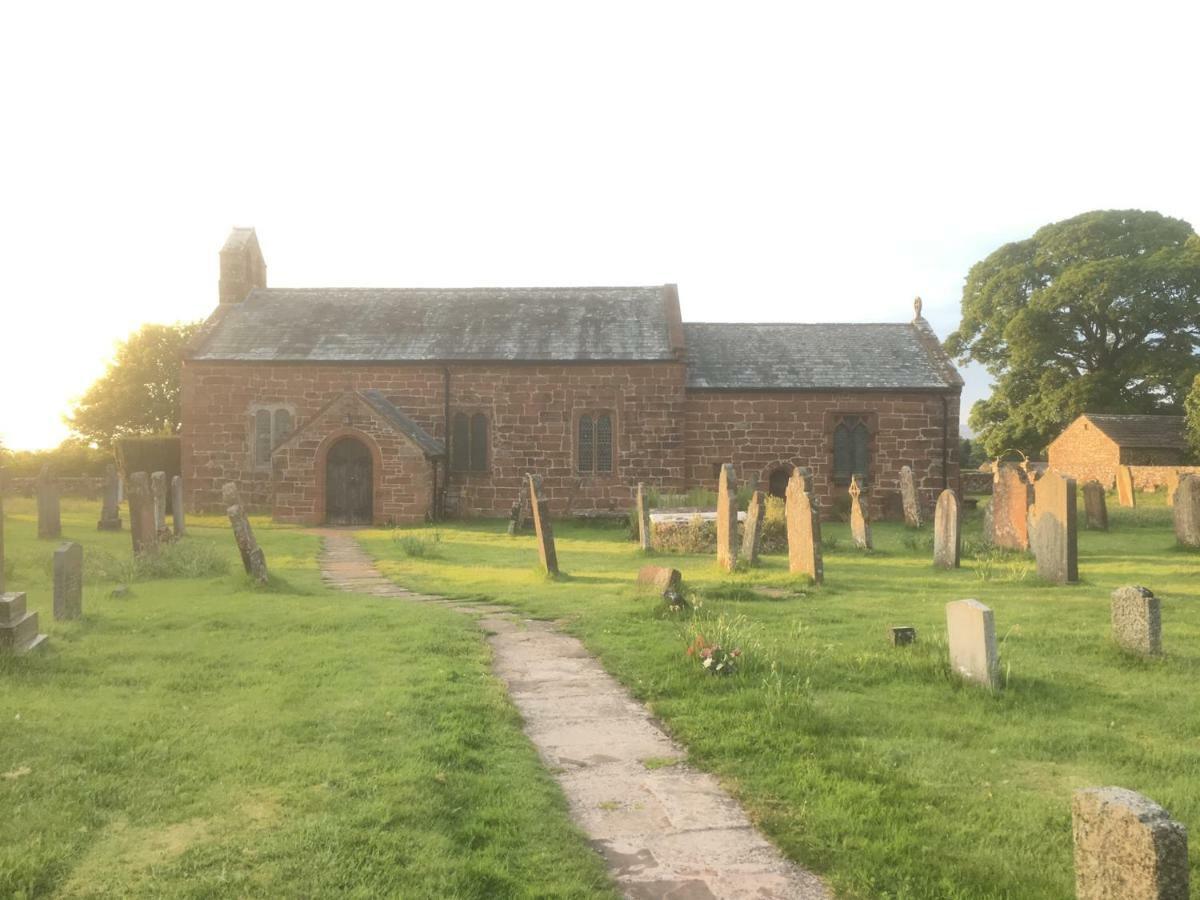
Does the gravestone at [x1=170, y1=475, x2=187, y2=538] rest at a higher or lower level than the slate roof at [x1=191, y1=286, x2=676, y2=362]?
lower

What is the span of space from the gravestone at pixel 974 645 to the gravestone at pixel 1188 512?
39.7 feet

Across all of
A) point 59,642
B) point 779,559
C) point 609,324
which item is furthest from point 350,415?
point 59,642

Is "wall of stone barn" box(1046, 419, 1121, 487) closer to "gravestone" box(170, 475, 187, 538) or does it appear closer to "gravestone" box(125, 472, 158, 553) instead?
"gravestone" box(170, 475, 187, 538)

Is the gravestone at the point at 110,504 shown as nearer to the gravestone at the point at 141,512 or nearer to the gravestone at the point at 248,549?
the gravestone at the point at 141,512

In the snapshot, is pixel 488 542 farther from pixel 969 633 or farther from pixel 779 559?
pixel 969 633

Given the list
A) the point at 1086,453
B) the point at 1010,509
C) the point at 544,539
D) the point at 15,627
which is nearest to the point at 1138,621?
the point at 544,539

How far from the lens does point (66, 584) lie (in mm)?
10102

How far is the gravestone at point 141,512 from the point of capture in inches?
623

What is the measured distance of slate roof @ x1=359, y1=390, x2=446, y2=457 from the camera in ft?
84.6

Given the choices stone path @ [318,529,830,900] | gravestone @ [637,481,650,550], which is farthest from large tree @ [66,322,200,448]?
stone path @ [318,529,830,900]

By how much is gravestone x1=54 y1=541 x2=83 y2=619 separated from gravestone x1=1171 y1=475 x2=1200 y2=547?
17944mm

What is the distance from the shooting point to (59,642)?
8867 mm

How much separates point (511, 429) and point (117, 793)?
23.2 metres

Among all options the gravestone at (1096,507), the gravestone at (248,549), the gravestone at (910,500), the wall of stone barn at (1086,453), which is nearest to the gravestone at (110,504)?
the gravestone at (248,549)
